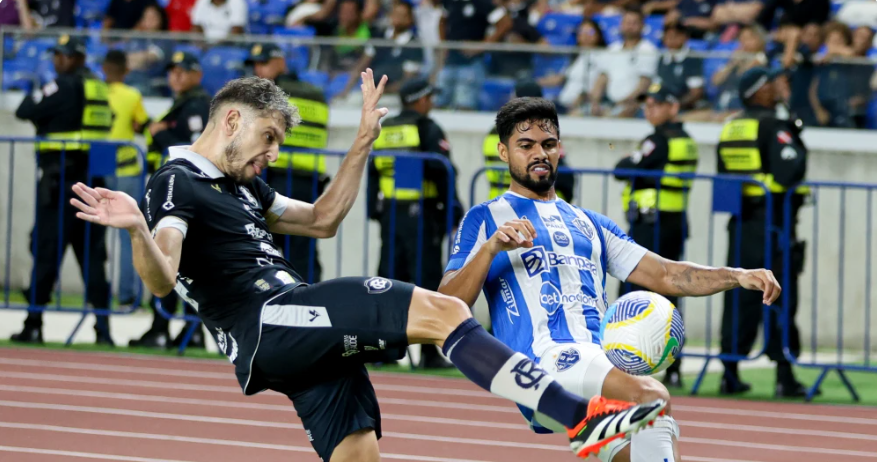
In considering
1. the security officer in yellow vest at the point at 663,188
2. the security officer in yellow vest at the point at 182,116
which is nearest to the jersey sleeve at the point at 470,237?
the security officer in yellow vest at the point at 663,188

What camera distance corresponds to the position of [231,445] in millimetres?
7574

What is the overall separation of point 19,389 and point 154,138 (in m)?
3.01

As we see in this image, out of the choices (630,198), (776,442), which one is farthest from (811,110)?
(776,442)

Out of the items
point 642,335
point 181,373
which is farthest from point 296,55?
point 642,335

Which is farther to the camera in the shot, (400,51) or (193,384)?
(400,51)

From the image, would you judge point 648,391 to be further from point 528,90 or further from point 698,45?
point 698,45

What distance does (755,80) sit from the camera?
1034 cm

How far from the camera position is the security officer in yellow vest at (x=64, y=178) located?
38.1 feet

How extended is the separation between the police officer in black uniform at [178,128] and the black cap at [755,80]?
4.57m

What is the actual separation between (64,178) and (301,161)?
89.3 inches

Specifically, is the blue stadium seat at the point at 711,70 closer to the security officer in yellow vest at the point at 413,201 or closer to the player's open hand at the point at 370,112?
the security officer in yellow vest at the point at 413,201

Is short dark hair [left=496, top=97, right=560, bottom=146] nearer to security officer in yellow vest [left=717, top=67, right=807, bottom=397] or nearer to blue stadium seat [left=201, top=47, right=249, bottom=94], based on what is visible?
security officer in yellow vest [left=717, top=67, right=807, bottom=397]

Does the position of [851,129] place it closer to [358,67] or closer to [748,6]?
[748,6]

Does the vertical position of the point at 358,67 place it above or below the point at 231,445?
above
